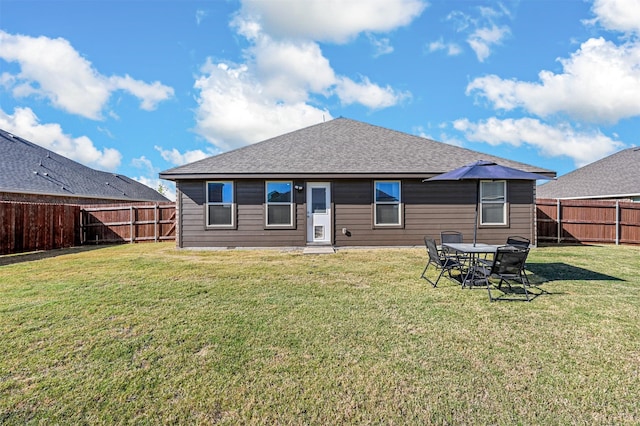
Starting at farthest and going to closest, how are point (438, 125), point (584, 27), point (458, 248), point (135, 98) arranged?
point (438, 125) → point (135, 98) → point (584, 27) → point (458, 248)

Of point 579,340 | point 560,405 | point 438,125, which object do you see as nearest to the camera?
point 560,405

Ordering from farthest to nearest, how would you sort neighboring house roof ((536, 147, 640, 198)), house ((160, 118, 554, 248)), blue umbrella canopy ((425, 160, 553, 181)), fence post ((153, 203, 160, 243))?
1. neighboring house roof ((536, 147, 640, 198))
2. fence post ((153, 203, 160, 243))
3. house ((160, 118, 554, 248))
4. blue umbrella canopy ((425, 160, 553, 181))

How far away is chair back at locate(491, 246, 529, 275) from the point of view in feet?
15.8

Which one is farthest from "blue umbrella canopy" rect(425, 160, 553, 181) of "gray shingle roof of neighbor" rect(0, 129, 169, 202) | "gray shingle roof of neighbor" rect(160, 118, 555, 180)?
"gray shingle roof of neighbor" rect(0, 129, 169, 202)

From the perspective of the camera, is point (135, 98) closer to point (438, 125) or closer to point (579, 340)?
point (438, 125)

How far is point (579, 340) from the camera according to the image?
321 cm

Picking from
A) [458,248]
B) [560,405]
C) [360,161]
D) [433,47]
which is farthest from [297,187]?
[560,405]

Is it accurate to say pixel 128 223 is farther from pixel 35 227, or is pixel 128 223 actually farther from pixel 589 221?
pixel 589 221

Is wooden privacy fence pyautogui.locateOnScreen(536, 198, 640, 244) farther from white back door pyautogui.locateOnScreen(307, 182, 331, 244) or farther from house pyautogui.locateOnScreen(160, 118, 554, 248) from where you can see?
white back door pyautogui.locateOnScreen(307, 182, 331, 244)

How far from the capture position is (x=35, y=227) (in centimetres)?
1070

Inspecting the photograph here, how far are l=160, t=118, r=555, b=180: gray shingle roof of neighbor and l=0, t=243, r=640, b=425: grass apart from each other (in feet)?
16.8

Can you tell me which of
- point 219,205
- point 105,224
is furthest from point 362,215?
point 105,224

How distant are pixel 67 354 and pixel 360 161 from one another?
363 inches

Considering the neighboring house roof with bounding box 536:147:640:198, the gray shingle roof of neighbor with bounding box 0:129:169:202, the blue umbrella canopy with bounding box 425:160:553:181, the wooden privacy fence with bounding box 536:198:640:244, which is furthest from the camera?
the gray shingle roof of neighbor with bounding box 0:129:169:202
